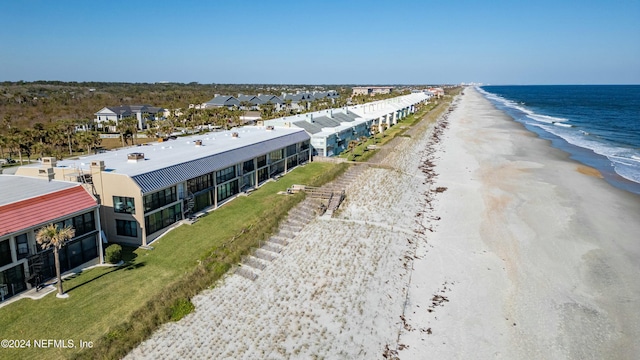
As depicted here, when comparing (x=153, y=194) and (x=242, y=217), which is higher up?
(x=153, y=194)

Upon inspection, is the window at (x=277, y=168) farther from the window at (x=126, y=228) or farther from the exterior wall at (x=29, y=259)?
the exterior wall at (x=29, y=259)

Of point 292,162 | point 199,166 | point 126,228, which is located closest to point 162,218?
point 126,228

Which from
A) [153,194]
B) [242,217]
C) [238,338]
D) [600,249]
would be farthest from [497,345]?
[153,194]

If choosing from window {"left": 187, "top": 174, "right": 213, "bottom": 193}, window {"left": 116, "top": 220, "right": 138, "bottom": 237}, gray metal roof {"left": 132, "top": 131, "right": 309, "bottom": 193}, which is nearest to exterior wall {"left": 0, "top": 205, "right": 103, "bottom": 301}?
window {"left": 116, "top": 220, "right": 138, "bottom": 237}

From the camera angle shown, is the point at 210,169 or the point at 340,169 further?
the point at 340,169

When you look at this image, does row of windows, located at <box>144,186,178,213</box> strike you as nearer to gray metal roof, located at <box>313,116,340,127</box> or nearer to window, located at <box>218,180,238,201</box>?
window, located at <box>218,180,238,201</box>

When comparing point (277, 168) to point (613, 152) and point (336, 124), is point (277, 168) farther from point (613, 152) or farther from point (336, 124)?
point (613, 152)

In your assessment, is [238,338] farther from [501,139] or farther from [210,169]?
[501,139]
